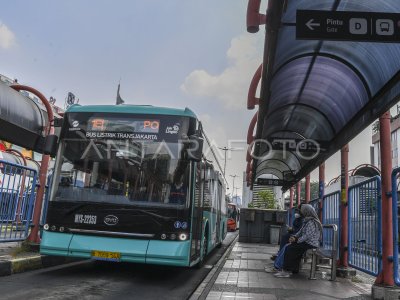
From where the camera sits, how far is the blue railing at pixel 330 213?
10211 millimetres

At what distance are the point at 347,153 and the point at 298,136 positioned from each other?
7.59ft

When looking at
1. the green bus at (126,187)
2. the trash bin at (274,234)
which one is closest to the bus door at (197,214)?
the green bus at (126,187)

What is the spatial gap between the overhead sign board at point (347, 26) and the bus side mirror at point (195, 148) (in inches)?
132

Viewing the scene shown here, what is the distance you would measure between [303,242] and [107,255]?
4.06m

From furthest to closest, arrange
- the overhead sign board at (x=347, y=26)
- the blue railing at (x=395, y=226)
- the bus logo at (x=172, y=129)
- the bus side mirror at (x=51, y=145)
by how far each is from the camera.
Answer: the bus side mirror at (x=51, y=145) < the bus logo at (x=172, y=129) < the blue railing at (x=395, y=226) < the overhead sign board at (x=347, y=26)

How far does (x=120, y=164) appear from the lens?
8547mm

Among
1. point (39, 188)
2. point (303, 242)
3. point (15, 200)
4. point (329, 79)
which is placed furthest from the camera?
point (39, 188)

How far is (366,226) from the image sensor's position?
7996 mm

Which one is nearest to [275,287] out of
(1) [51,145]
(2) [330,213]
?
(2) [330,213]

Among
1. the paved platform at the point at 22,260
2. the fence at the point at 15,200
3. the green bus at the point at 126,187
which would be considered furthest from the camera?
the fence at the point at 15,200

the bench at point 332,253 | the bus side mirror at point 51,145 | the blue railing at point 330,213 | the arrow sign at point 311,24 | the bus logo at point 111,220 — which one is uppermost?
the arrow sign at point 311,24

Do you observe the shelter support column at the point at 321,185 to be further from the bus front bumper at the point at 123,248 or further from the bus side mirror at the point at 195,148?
the bus front bumper at the point at 123,248

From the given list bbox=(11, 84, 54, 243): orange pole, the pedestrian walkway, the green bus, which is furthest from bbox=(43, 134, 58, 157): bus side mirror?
the pedestrian walkway

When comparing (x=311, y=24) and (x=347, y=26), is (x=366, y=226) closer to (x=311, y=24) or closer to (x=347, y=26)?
(x=347, y=26)
